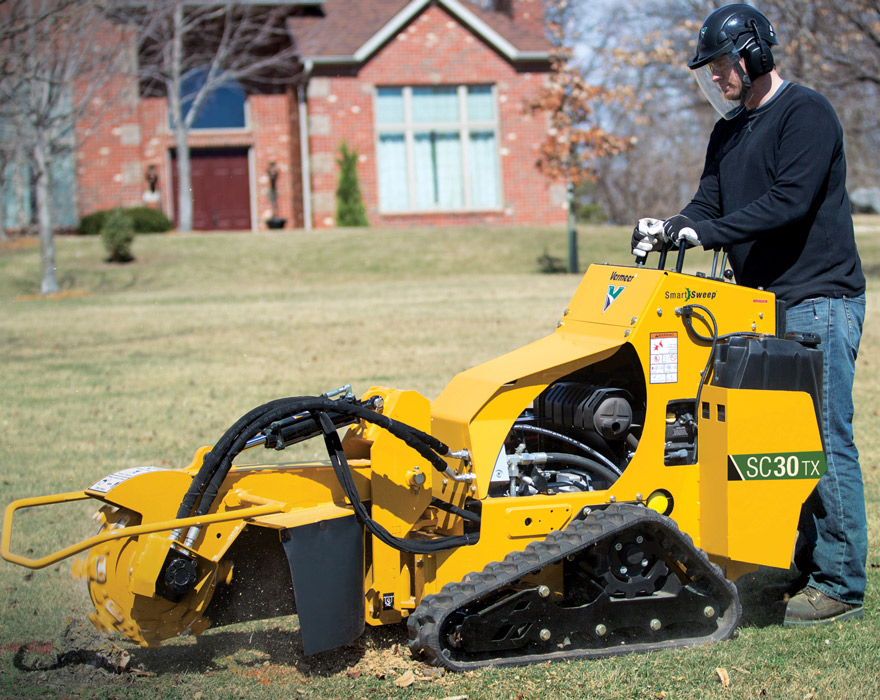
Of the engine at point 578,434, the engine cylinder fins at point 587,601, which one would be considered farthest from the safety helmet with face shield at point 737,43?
the engine cylinder fins at point 587,601

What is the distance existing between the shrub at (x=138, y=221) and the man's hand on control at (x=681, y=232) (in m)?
26.7

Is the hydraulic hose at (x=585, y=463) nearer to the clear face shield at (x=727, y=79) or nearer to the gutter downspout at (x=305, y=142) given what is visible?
the clear face shield at (x=727, y=79)

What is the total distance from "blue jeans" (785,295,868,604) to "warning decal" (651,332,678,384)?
59 cm

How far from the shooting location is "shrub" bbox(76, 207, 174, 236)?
29.8 meters

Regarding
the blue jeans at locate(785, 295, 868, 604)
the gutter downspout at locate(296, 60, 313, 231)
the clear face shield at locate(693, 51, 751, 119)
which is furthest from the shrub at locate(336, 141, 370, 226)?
the blue jeans at locate(785, 295, 868, 604)

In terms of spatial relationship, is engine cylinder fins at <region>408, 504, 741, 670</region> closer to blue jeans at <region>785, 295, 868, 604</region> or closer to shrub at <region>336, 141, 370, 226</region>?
blue jeans at <region>785, 295, 868, 604</region>

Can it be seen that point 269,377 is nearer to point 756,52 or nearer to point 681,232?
point 681,232

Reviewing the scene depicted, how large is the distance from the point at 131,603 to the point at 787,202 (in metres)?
2.91

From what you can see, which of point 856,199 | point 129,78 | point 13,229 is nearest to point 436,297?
point 129,78

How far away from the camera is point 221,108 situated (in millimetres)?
34312

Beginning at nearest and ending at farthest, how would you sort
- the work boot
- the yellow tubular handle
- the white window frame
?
the yellow tubular handle < the work boot < the white window frame

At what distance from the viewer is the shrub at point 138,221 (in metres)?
29.8

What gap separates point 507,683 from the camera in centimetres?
379

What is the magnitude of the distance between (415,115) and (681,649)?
28447 mm
